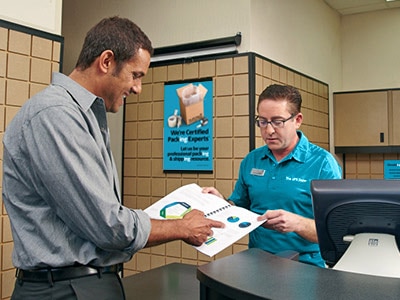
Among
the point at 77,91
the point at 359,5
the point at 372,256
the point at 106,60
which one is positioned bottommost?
the point at 372,256

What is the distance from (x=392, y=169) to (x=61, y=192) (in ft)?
13.4

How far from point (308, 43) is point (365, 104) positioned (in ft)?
3.16

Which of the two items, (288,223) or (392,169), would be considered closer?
(288,223)

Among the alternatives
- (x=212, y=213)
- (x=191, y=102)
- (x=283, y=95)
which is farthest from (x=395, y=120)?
(x=212, y=213)

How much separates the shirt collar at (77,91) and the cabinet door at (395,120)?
12.5 ft

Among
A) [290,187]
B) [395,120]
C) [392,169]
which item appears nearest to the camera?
[290,187]

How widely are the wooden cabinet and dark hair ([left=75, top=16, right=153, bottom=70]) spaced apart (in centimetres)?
368

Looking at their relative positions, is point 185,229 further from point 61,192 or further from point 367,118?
point 367,118

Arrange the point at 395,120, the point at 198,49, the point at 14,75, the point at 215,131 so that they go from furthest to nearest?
the point at 395,120 < the point at 198,49 < the point at 215,131 < the point at 14,75

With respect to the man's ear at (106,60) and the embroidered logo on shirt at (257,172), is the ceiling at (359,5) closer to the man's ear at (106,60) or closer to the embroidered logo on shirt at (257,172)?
the embroidered logo on shirt at (257,172)

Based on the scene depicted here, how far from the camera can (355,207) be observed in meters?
1.05

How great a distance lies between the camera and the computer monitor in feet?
3.34

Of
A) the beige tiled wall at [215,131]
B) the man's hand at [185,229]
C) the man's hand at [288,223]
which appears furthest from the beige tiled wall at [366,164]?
the man's hand at [185,229]

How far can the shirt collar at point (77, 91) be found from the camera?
119 centimetres
